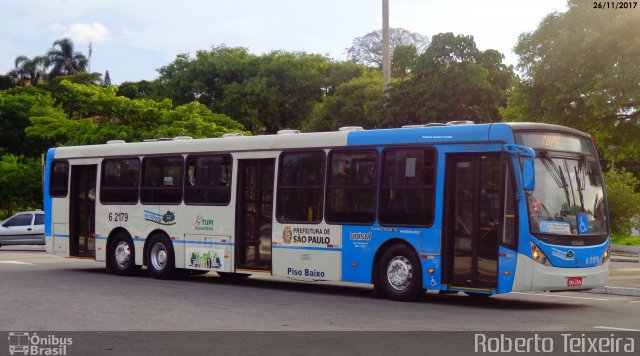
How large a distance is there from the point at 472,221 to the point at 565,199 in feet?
4.93

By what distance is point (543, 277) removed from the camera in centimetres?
1480

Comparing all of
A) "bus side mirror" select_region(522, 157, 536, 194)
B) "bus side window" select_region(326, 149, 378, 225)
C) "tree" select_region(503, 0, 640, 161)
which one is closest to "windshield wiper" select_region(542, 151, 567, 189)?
"bus side mirror" select_region(522, 157, 536, 194)

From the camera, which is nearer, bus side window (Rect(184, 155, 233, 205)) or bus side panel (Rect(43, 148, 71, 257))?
bus side window (Rect(184, 155, 233, 205))

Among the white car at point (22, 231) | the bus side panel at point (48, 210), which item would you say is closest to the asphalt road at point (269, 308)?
the bus side panel at point (48, 210)

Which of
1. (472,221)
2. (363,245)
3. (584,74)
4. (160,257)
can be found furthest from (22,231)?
(472,221)

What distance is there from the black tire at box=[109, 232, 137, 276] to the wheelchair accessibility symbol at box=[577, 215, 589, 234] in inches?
423

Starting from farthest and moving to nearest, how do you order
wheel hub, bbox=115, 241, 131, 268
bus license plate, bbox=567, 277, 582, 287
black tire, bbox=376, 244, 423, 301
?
wheel hub, bbox=115, 241, 131, 268 → black tire, bbox=376, 244, 423, 301 → bus license plate, bbox=567, 277, 582, 287

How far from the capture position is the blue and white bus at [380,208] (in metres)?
15.0

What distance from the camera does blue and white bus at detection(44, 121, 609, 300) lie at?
1505 cm

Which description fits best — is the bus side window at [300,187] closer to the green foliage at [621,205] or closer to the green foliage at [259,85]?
the green foliage at [621,205]

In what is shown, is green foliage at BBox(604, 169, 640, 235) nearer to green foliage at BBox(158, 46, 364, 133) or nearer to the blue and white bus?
the blue and white bus

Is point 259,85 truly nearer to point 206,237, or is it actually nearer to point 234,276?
point 234,276

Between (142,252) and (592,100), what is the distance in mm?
12190
